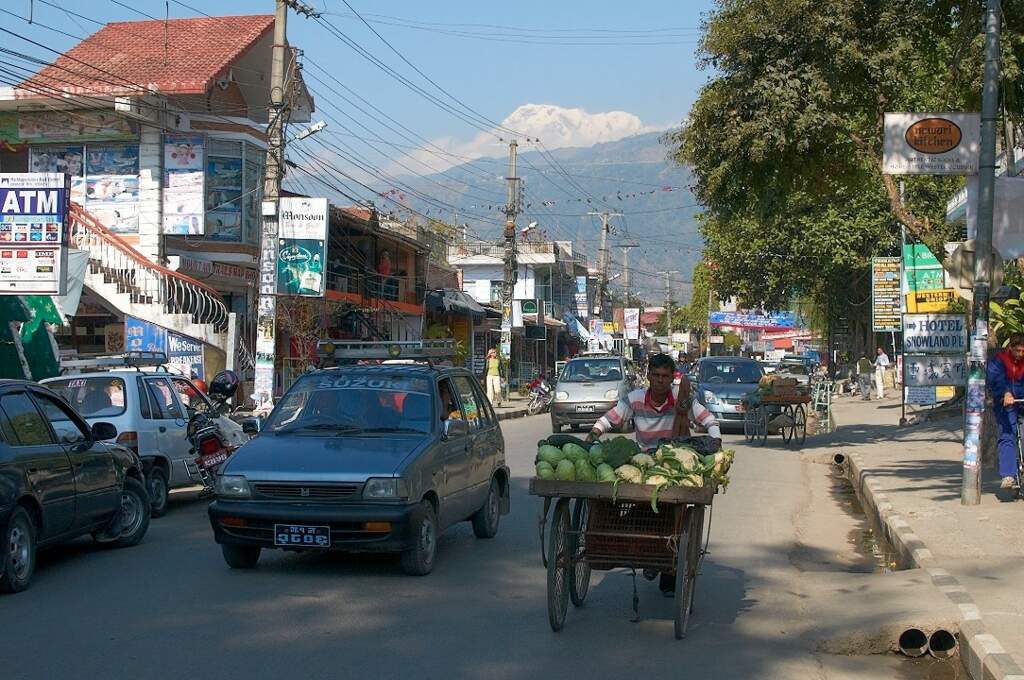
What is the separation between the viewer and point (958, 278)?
12969mm

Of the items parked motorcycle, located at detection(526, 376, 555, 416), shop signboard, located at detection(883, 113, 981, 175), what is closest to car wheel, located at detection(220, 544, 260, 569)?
shop signboard, located at detection(883, 113, 981, 175)

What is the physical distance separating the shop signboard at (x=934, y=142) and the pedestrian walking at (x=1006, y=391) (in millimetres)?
2065

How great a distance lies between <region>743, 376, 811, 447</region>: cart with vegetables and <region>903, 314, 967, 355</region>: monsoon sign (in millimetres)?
2256

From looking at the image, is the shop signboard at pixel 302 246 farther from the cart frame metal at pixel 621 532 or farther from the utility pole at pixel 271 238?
the cart frame metal at pixel 621 532

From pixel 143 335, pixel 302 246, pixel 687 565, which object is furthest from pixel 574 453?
pixel 143 335

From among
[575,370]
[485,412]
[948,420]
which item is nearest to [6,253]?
[485,412]

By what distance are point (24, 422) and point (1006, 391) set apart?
981 cm

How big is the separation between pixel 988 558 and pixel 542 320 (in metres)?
50.8

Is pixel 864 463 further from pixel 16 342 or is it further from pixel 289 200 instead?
pixel 16 342

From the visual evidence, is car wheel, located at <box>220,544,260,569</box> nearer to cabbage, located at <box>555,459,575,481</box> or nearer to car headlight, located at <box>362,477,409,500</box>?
car headlight, located at <box>362,477,409,500</box>

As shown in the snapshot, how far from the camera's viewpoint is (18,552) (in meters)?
8.80

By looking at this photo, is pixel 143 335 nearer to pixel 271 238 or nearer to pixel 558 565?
pixel 271 238

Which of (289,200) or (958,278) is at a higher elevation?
(289,200)

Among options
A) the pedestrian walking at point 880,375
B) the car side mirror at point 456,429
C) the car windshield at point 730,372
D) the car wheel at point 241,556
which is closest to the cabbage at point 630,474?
the car side mirror at point 456,429
